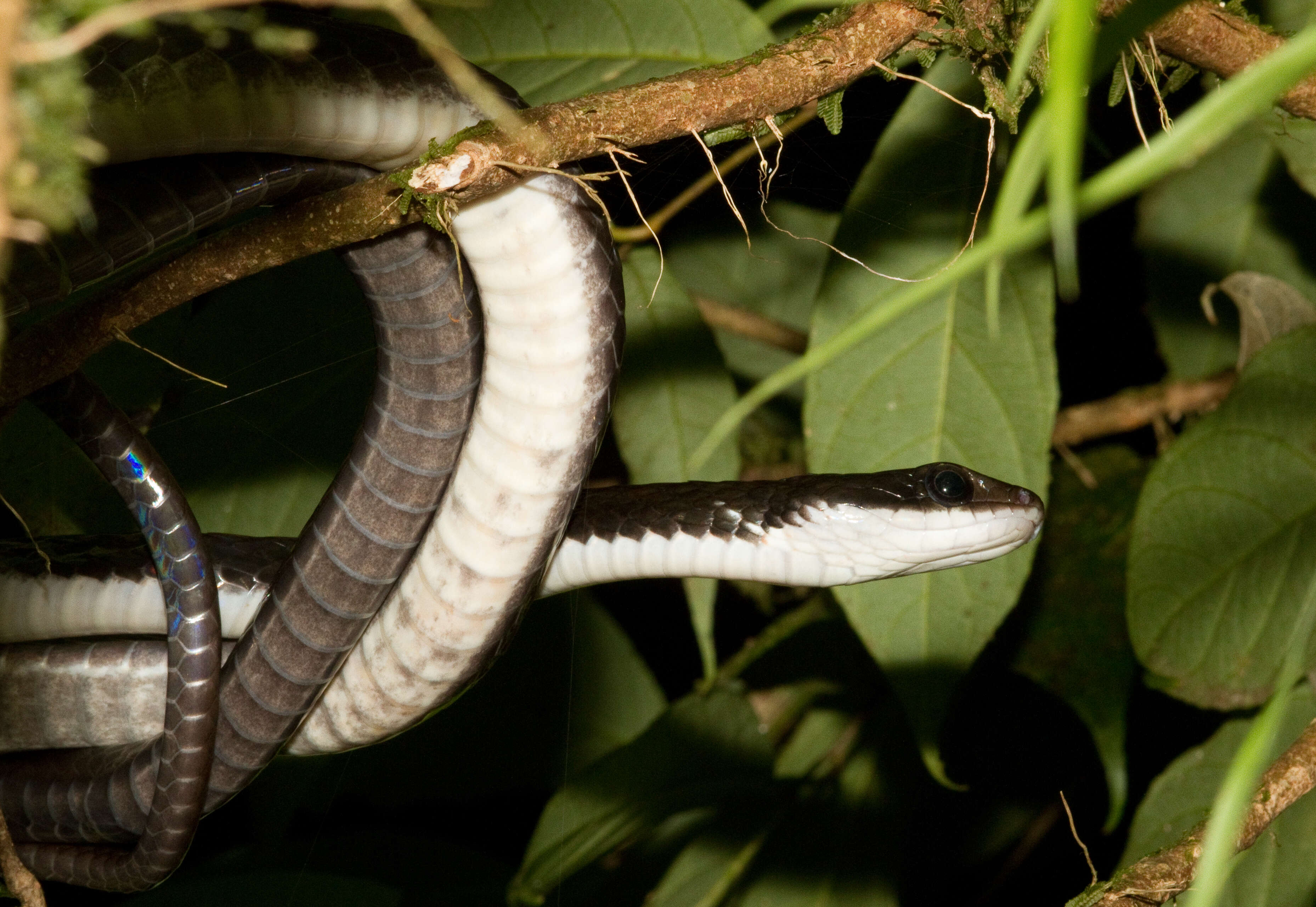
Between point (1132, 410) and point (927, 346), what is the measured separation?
1.91 ft

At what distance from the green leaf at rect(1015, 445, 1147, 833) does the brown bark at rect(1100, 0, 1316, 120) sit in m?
0.68

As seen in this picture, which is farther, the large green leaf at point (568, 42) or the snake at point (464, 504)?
the large green leaf at point (568, 42)

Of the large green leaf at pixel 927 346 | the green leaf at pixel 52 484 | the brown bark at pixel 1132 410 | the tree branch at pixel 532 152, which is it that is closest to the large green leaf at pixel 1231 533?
the large green leaf at pixel 927 346

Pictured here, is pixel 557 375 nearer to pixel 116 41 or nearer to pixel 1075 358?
pixel 116 41

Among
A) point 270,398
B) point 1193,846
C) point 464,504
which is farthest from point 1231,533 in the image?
point 270,398

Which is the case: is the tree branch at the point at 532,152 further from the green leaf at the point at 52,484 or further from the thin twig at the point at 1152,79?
the green leaf at the point at 52,484

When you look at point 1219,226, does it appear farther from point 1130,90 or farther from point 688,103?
point 688,103

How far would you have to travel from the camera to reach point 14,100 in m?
0.23

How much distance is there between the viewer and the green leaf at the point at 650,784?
1067 millimetres

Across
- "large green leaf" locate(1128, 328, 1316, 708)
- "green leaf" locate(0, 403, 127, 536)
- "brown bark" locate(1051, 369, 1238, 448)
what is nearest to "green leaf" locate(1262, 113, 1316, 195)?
"large green leaf" locate(1128, 328, 1316, 708)

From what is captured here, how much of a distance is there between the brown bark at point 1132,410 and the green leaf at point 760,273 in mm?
429

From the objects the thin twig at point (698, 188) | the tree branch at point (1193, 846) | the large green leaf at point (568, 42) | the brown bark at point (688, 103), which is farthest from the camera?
the large green leaf at point (568, 42)

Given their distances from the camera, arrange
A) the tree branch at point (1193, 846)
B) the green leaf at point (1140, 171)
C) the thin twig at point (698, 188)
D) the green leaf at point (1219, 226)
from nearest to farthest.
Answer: the green leaf at point (1140, 171)
the tree branch at point (1193, 846)
the thin twig at point (698, 188)
the green leaf at point (1219, 226)

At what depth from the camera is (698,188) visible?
0.91 meters
